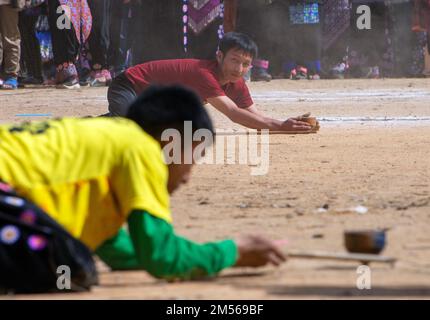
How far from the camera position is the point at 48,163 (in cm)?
452

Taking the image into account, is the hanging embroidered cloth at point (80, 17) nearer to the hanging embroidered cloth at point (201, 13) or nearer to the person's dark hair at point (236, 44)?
the hanging embroidered cloth at point (201, 13)

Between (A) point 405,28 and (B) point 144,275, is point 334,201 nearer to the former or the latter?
(B) point 144,275

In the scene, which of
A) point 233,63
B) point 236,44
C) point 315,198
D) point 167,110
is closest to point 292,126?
point 233,63

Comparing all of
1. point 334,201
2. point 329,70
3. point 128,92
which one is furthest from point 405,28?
point 334,201

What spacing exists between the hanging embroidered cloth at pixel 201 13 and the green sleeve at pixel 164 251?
13.6 m

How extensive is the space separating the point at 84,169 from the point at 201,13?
46.6ft

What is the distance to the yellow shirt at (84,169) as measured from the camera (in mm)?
4496

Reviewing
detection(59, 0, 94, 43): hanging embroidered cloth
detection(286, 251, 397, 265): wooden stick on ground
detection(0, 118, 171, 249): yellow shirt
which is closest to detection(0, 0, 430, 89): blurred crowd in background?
detection(59, 0, 94, 43): hanging embroidered cloth

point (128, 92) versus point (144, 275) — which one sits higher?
point (128, 92)

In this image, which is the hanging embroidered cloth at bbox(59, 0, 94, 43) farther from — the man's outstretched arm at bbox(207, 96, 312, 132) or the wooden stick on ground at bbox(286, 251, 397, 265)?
the wooden stick on ground at bbox(286, 251, 397, 265)

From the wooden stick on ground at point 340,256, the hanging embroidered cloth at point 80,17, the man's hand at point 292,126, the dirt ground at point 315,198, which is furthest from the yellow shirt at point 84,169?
the hanging embroidered cloth at point 80,17

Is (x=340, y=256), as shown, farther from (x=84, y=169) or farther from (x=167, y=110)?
(x=84, y=169)
